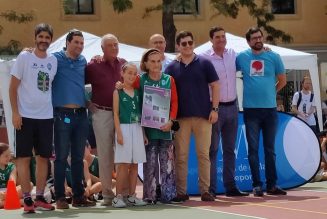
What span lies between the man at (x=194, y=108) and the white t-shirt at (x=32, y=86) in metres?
1.69

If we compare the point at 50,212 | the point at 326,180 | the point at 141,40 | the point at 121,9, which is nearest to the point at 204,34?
the point at 141,40

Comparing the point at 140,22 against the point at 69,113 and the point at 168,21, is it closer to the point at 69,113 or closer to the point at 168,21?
the point at 168,21

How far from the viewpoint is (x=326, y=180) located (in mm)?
13656

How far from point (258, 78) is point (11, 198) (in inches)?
139

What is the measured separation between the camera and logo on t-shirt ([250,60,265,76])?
10.9m

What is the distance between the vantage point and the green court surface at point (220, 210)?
8727 millimetres

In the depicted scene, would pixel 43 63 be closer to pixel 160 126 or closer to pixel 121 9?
pixel 160 126

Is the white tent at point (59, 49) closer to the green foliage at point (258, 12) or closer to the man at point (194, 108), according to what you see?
the man at point (194, 108)

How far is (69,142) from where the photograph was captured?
9742mm

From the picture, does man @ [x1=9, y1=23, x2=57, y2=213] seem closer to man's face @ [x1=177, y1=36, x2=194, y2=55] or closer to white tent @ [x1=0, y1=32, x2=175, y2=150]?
man's face @ [x1=177, y1=36, x2=194, y2=55]

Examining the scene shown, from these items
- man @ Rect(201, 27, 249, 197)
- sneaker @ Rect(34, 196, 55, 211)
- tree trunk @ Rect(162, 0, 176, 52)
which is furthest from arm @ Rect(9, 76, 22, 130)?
tree trunk @ Rect(162, 0, 176, 52)

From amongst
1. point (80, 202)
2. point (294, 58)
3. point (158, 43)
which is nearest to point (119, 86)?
point (158, 43)

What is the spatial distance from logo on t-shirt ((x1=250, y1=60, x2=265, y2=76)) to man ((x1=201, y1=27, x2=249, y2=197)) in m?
0.24

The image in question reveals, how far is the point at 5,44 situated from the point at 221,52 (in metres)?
18.3
